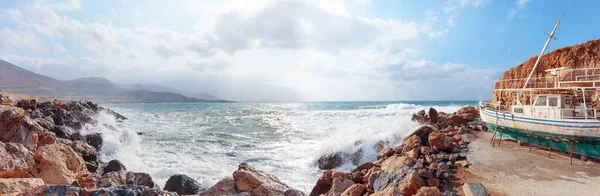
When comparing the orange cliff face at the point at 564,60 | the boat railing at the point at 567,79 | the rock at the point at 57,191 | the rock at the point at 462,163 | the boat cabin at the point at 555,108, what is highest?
the orange cliff face at the point at 564,60

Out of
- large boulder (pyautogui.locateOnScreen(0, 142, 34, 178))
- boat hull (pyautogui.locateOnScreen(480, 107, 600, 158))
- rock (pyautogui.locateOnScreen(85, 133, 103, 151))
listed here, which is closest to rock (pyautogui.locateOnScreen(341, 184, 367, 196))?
large boulder (pyautogui.locateOnScreen(0, 142, 34, 178))

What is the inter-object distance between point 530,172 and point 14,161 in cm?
1314

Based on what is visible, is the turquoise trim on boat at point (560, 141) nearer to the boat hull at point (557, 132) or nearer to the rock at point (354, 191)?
the boat hull at point (557, 132)

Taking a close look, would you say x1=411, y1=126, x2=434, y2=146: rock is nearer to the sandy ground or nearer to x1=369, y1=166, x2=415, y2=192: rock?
the sandy ground

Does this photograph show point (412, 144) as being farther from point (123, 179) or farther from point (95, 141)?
point (95, 141)

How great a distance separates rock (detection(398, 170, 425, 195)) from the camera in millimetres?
6430

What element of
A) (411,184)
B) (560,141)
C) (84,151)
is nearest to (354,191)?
(411,184)

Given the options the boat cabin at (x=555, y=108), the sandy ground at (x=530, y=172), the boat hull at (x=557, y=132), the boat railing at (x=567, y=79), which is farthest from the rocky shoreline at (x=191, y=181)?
the boat railing at (x=567, y=79)

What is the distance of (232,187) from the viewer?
818 centimetres

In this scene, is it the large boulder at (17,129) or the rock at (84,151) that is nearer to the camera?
the large boulder at (17,129)

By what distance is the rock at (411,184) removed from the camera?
6430 millimetres

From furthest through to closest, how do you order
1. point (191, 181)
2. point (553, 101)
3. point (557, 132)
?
point (553, 101)
point (557, 132)
point (191, 181)

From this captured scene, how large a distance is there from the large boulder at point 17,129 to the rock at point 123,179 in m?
3.10

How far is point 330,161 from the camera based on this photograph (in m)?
13.5
